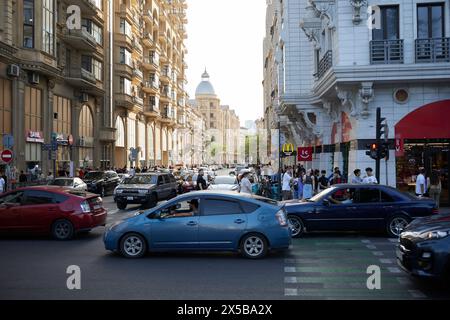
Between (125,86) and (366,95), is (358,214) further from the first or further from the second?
(125,86)

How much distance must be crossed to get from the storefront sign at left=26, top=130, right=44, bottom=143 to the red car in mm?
20146

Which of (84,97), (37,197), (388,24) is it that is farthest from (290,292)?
(84,97)

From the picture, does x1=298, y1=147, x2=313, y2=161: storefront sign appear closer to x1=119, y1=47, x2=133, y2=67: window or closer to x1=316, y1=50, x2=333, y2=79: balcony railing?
x1=316, y1=50, x2=333, y2=79: balcony railing

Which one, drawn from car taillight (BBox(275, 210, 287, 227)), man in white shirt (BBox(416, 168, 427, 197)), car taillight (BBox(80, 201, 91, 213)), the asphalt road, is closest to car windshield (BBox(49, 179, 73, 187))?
car taillight (BBox(80, 201, 91, 213))

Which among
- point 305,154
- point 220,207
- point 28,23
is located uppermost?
point 28,23

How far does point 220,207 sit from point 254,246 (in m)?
1.09

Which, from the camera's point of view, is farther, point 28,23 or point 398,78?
point 28,23

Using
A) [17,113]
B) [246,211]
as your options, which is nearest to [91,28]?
[17,113]

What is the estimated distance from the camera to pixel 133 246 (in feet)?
36.2

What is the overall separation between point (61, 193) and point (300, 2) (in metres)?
21.6

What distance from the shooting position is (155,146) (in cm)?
7394

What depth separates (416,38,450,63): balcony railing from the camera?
20531 millimetres

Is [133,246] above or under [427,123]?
under

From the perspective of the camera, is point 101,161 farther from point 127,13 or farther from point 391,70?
point 391,70
